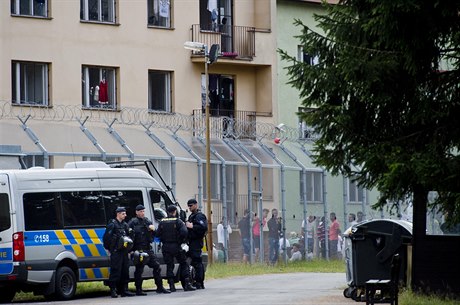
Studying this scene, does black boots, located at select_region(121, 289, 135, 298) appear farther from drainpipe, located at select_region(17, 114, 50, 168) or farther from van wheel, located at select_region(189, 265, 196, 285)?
drainpipe, located at select_region(17, 114, 50, 168)

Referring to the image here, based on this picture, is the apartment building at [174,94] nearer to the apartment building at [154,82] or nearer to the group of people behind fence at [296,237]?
the apartment building at [154,82]

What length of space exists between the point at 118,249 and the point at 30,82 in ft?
63.4

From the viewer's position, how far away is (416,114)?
22.6 meters

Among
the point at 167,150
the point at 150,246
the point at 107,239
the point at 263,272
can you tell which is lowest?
the point at 263,272

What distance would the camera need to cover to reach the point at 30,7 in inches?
1763

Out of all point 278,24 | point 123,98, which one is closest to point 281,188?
point 123,98

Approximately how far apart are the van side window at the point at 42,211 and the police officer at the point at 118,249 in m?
1.02

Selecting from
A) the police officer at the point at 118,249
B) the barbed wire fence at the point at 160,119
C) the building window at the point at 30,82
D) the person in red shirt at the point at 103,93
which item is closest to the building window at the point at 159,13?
the person in red shirt at the point at 103,93

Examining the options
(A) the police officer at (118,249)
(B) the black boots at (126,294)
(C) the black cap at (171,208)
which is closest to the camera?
(A) the police officer at (118,249)

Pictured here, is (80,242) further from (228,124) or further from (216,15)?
(216,15)

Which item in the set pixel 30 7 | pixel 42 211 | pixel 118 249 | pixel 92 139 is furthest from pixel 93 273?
pixel 30 7

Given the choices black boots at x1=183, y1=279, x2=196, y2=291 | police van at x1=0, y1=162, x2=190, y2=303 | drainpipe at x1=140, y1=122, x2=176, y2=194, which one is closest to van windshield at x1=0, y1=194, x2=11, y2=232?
police van at x1=0, y1=162, x2=190, y2=303

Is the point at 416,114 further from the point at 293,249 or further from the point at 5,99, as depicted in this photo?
the point at 5,99

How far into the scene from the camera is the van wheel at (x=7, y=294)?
88.8ft
